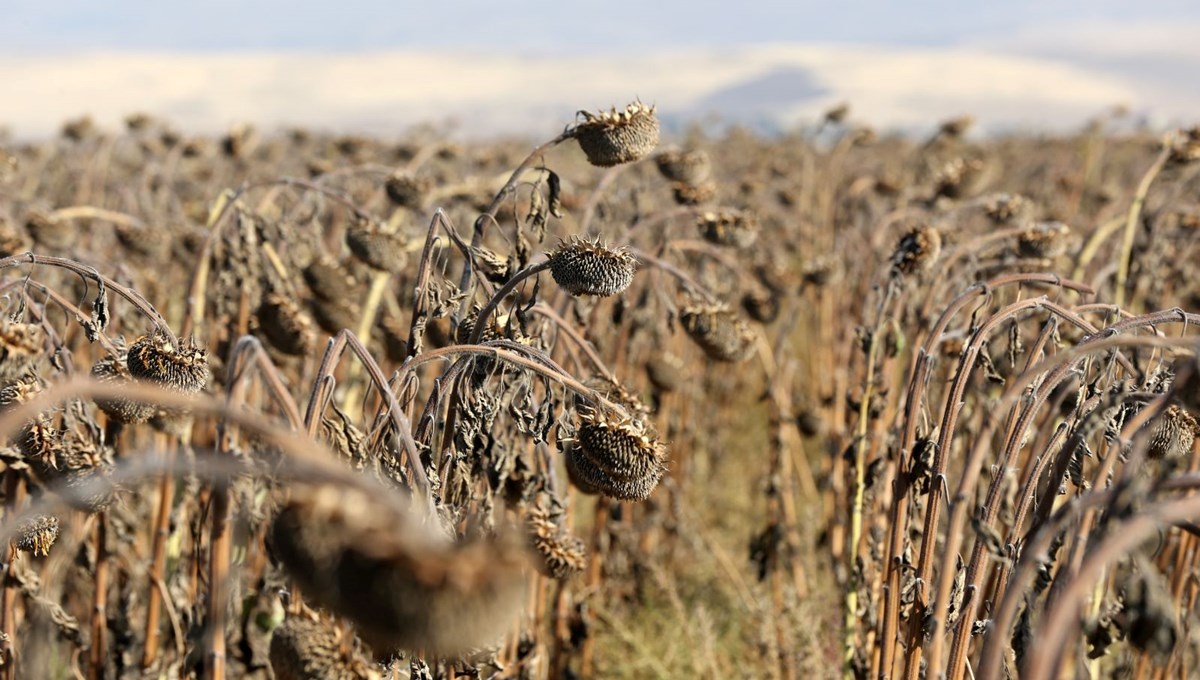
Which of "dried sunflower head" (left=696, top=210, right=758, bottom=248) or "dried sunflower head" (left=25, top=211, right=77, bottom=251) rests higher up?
"dried sunflower head" (left=696, top=210, right=758, bottom=248)

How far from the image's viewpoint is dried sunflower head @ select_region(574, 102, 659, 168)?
94.6 inches

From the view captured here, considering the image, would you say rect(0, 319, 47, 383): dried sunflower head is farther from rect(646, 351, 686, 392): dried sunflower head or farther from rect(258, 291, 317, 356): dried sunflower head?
rect(646, 351, 686, 392): dried sunflower head

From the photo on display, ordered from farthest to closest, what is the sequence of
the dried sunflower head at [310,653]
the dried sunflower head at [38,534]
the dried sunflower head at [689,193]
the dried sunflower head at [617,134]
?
the dried sunflower head at [689,193] < the dried sunflower head at [617,134] < the dried sunflower head at [38,534] < the dried sunflower head at [310,653]

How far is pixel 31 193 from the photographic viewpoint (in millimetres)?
7410

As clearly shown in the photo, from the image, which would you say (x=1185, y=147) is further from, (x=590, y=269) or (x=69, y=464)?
(x=69, y=464)

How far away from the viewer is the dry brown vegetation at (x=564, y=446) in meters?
1.32

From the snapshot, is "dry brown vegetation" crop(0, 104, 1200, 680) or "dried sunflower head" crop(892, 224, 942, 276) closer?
"dry brown vegetation" crop(0, 104, 1200, 680)

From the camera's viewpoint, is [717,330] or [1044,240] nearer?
[717,330]

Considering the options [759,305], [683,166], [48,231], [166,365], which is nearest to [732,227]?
[683,166]

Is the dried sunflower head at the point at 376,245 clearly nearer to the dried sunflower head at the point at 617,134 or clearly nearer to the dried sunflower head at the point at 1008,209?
the dried sunflower head at the point at 617,134

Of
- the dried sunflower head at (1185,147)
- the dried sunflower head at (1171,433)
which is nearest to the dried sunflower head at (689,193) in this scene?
the dried sunflower head at (1185,147)

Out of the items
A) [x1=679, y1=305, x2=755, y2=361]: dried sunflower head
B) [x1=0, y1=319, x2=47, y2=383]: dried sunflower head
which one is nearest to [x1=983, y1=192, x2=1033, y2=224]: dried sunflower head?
[x1=679, y1=305, x2=755, y2=361]: dried sunflower head

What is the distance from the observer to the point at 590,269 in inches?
83.7

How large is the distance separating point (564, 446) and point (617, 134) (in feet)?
2.46
